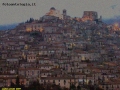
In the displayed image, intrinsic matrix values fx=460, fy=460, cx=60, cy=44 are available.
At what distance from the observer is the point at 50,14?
72.5ft

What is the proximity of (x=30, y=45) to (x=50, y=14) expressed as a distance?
267 inches

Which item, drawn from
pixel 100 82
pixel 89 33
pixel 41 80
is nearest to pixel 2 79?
pixel 41 80

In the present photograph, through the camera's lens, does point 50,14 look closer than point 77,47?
No

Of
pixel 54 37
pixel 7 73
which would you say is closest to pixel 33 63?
pixel 7 73

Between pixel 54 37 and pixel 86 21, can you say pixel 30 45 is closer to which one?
pixel 54 37

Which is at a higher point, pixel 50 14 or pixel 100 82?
pixel 50 14

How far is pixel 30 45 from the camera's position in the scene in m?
15.5

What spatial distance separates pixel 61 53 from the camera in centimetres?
1399

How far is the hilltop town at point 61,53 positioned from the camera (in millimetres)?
10211

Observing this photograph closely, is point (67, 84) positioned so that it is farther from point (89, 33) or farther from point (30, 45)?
point (89, 33)

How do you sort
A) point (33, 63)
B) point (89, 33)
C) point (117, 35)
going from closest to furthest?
point (33, 63), point (89, 33), point (117, 35)

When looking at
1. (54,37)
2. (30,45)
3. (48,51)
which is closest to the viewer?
(48,51)

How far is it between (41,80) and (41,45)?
16.9 ft

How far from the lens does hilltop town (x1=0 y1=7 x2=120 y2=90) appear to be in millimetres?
10211
